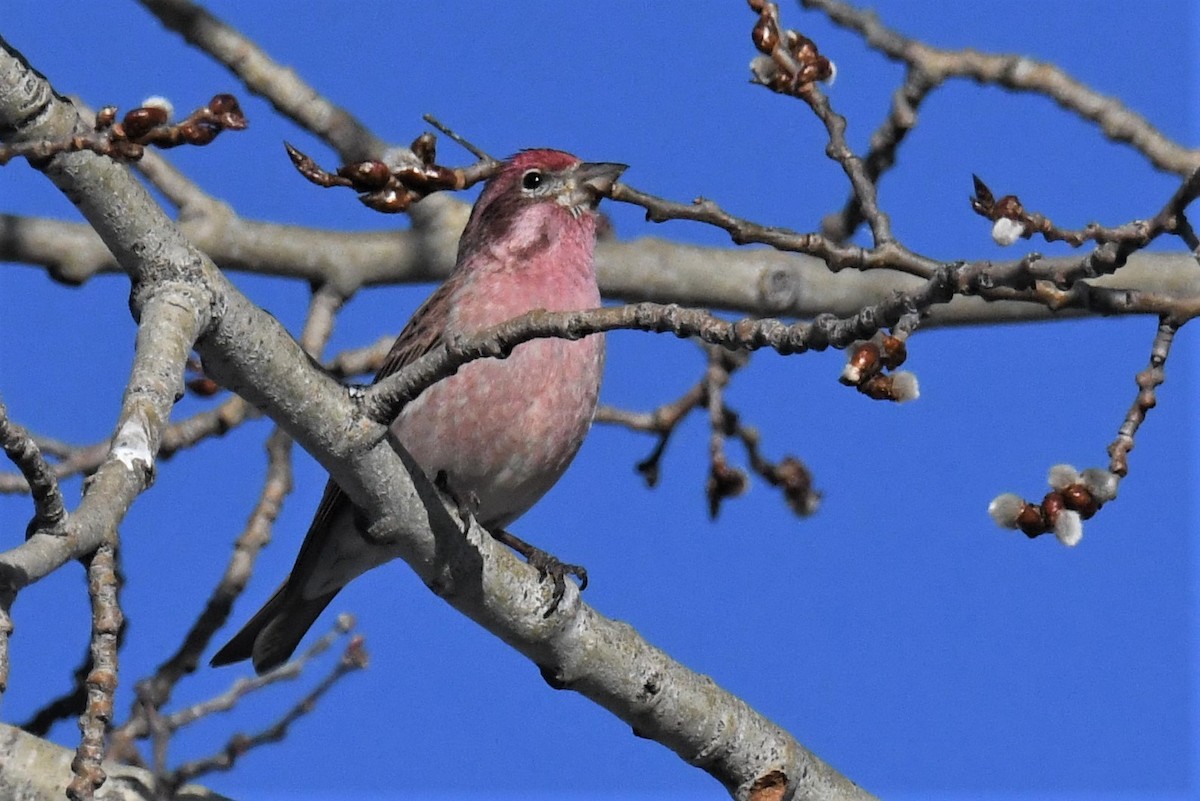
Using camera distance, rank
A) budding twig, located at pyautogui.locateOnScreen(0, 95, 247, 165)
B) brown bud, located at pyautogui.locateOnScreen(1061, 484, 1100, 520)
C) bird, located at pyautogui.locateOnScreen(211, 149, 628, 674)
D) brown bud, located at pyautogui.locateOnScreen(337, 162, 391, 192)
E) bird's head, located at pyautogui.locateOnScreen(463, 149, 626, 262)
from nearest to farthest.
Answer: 1. budding twig, located at pyautogui.locateOnScreen(0, 95, 247, 165)
2. brown bud, located at pyautogui.locateOnScreen(337, 162, 391, 192)
3. brown bud, located at pyautogui.locateOnScreen(1061, 484, 1100, 520)
4. bird, located at pyautogui.locateOnScreen(211, 149, 628, 674)
5. bird's head, located at pyautogui.locateOnScreen(463, 149, 626, 262)

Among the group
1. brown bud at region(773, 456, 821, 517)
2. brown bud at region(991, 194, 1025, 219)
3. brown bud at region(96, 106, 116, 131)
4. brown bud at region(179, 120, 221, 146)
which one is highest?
brown bud at region(773, 456, 821, 517)

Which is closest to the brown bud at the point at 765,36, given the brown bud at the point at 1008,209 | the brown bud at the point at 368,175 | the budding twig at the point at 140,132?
the brown bud at the point at 1008,209

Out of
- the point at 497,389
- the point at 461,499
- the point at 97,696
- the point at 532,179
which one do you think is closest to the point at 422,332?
the point at 497,389

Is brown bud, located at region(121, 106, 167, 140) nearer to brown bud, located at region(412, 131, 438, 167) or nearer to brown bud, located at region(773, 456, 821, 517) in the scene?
brown bud, located at region(412, 131, 438, 167)

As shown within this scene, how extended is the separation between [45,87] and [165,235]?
0.47 meters

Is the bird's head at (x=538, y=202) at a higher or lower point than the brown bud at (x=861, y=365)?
higher

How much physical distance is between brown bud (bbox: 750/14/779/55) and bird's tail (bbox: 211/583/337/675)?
11.1 feet

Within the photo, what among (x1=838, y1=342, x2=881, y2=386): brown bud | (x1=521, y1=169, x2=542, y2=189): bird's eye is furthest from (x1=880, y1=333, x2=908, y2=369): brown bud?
(x1=521, y1=169, x2=542, y2=189): bird's eye

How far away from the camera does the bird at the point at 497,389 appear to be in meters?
6.86

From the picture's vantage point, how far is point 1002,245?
498cm

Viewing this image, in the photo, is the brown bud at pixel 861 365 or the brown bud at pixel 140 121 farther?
the brown bud at pixel 861 365

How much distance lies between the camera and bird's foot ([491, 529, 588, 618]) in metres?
6.02

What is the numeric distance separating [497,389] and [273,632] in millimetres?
1739

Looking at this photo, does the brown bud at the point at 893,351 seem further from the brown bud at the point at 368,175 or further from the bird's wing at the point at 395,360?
the bird's wing at the point at 395,360
